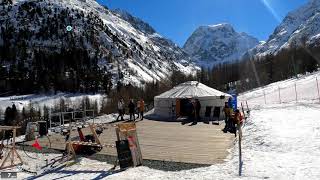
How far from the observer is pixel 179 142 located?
1975 cm

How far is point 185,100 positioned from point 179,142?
13.3 metres

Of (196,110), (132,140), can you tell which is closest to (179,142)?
(132,140)

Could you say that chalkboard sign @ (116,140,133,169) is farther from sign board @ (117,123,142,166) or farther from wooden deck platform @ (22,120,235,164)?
wooden deck platform @ (22,120,235,164)

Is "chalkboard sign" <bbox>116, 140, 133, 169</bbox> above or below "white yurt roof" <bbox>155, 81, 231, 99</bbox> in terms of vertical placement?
below

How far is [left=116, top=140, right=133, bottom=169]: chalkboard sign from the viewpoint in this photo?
14672 millimetres

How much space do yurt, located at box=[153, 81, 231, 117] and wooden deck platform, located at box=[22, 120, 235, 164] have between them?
5467 mm

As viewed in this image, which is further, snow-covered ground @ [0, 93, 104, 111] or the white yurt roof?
snow-covered ground @ [0, 93, 104, 111]

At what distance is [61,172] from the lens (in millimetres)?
14953

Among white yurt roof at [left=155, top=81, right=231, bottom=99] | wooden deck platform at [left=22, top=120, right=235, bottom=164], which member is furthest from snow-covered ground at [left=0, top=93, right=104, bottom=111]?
wooden deck platform at [left=22, top=120, right=235, bottom=164]

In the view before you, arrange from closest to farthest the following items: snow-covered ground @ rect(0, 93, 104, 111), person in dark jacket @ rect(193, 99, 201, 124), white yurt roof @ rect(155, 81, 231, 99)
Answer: person in dark jacket @ rect(193, 99, 201, 124), white yurt roof @ rect(155, 81, 231, 99), snow-covered ground @ rect(0, 93, 104, 111)

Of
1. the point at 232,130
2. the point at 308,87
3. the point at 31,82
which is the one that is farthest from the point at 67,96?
the point at 232,130

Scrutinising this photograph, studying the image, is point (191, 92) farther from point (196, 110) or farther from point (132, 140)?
point (132, 140)

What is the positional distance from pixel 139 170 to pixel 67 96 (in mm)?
153627

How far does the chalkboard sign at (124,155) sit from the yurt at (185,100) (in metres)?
16.7
